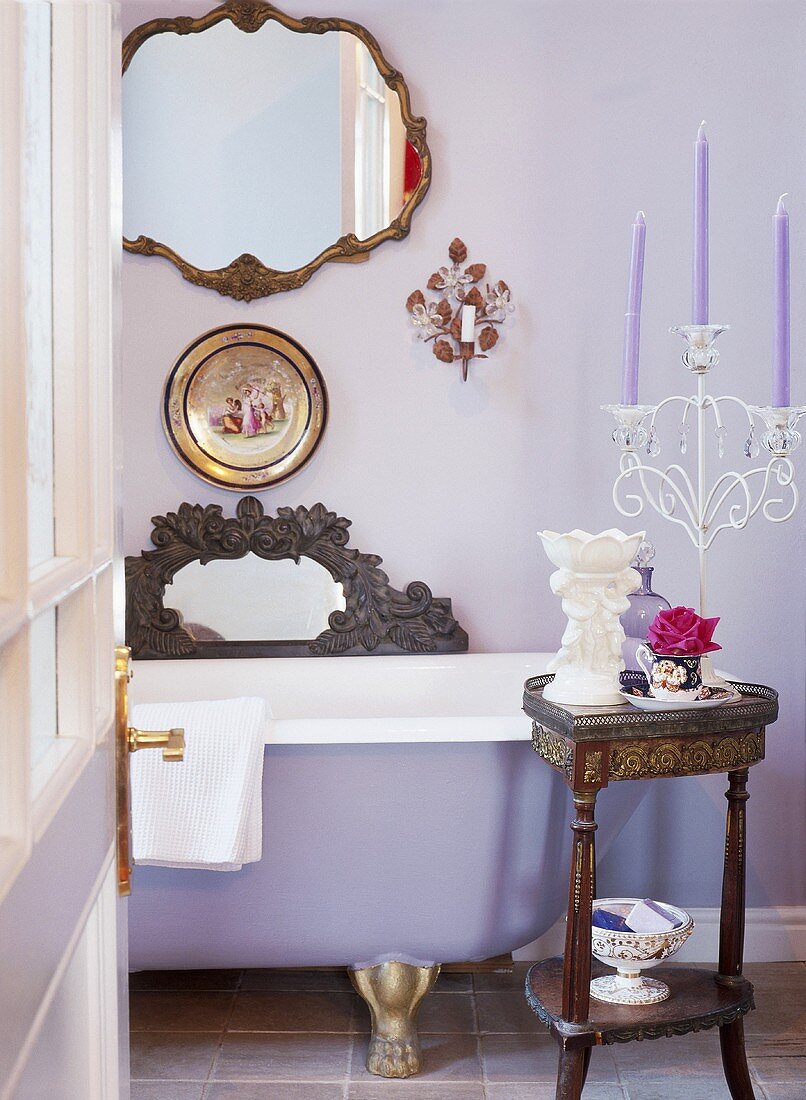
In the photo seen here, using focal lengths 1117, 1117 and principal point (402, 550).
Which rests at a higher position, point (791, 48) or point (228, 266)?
point (791, 48)

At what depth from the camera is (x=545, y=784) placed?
7.35 feet

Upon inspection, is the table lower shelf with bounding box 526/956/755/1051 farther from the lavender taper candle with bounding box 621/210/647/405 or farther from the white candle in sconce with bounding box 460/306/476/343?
the white candle in sconce with bounding box 460/306/476/343

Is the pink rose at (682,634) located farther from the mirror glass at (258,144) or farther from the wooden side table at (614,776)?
the mirror glass at (258,144)

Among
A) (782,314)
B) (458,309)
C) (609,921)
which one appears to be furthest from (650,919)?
(458,309)

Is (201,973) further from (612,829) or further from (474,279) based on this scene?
(474,279)

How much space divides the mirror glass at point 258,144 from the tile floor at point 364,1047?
1839 mm

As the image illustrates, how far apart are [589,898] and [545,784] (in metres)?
0.31

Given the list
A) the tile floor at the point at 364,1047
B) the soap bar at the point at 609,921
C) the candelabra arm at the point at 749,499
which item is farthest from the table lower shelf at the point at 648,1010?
the candelabra arm at the point at 749,499

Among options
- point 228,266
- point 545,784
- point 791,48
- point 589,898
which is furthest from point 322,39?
point 589,898

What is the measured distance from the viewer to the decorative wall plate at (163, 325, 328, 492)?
116 inches

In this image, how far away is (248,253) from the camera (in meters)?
2.94

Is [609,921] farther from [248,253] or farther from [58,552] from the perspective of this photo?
[248,253]

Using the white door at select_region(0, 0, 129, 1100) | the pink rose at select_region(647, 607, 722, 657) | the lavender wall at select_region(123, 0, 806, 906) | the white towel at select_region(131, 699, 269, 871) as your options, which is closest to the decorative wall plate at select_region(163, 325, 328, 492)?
the lavender wall at select_region(123, 0, 806, 906)

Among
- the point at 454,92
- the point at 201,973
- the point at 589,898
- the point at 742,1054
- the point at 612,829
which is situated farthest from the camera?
the point at 454,92
